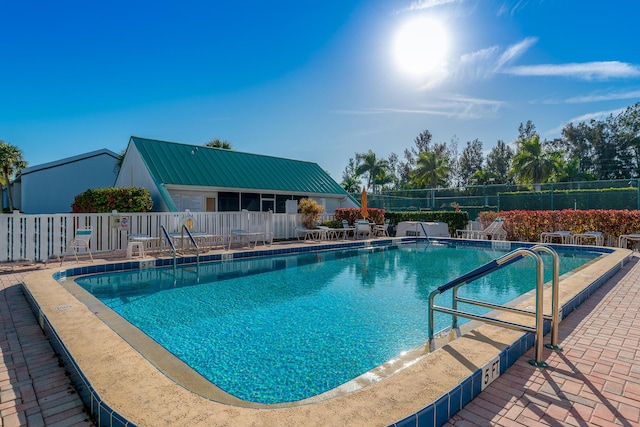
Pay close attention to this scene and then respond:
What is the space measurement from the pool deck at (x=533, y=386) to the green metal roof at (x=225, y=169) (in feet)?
36.8

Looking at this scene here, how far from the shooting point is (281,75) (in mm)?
15258

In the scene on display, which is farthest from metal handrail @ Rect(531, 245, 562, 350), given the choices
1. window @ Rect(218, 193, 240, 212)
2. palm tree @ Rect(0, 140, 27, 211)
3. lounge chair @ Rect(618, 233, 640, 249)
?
palm tree @ Rect(0, 140, 27, 211)

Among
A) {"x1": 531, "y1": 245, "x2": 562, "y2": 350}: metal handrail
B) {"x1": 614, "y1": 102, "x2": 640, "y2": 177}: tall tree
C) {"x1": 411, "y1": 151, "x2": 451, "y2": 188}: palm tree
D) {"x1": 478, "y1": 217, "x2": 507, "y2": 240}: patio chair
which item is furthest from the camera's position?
{"x1": 614, "y1": 102, "x2": 640, "y2": 177}: tall tree

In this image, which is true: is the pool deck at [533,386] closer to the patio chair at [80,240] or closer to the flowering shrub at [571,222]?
the patio chair at [80,240]

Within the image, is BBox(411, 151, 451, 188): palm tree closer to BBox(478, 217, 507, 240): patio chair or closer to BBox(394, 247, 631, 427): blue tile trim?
BBox(478, 217, 507, 240): patio chair

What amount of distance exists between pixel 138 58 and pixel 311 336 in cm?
1522

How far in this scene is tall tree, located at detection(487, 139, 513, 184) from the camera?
1701 inches

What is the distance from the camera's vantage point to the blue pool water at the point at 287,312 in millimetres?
3297

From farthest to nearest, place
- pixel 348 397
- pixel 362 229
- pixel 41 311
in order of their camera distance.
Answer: pixel 362 229 → pixel 41 311 → pixel 348 397

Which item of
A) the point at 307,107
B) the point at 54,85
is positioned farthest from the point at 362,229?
the point at 54,85

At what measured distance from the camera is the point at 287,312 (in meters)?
5.11

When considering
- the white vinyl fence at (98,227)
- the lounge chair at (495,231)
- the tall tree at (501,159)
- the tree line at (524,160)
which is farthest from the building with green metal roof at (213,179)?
the tall tree at (501,159)

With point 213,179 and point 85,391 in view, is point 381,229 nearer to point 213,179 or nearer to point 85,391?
point 213,179

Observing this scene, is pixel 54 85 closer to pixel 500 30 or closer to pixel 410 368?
pixel 500 30
